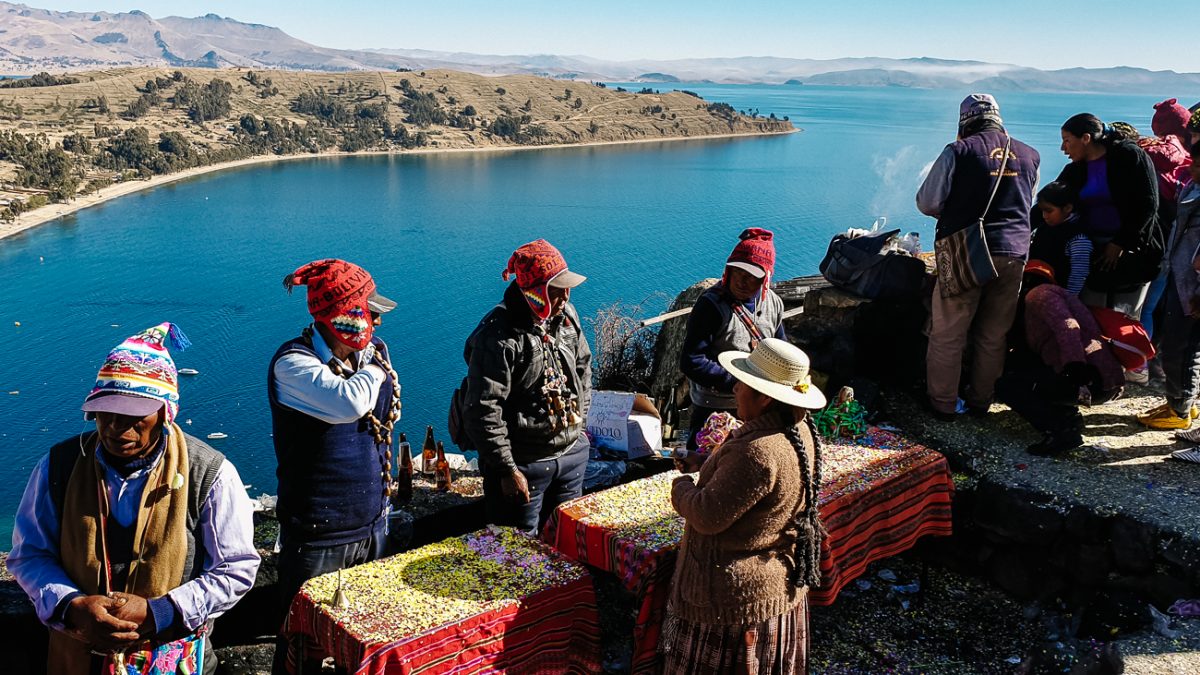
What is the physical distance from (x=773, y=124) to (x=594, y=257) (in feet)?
188

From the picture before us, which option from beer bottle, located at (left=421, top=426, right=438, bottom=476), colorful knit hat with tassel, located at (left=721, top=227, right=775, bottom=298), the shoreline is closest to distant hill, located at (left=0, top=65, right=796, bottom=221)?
the shoreline

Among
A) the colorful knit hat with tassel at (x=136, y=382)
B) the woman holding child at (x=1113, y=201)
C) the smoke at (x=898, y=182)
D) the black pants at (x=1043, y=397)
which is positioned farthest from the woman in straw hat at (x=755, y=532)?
the smoke at (x=898, y=182)

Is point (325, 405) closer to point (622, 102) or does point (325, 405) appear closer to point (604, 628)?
point (604, 628)

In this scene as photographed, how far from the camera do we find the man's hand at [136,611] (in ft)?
7.02

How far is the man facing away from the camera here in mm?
2105

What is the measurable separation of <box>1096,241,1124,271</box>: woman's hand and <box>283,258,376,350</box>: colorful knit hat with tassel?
4.14 m

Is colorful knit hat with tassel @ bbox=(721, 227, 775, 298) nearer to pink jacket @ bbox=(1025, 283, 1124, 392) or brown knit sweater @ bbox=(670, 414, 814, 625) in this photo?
brown knit sweater @ bbox=(670, 414, 814, 625)

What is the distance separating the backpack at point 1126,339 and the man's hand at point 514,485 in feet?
11.0

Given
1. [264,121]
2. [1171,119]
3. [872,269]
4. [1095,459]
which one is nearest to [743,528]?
[1095,459]

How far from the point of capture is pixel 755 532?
8.20ft

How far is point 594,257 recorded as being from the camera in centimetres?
3531

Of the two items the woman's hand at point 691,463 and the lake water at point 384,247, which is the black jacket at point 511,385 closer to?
the woman's hand at point 691,463

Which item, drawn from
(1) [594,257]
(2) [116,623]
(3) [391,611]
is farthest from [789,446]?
(1) [594,257]

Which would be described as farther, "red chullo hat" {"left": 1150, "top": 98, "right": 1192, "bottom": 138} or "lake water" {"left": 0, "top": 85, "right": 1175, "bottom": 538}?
"lake water" {"left": 0, "top": 85, "right": 1175, "bottom": 538}
